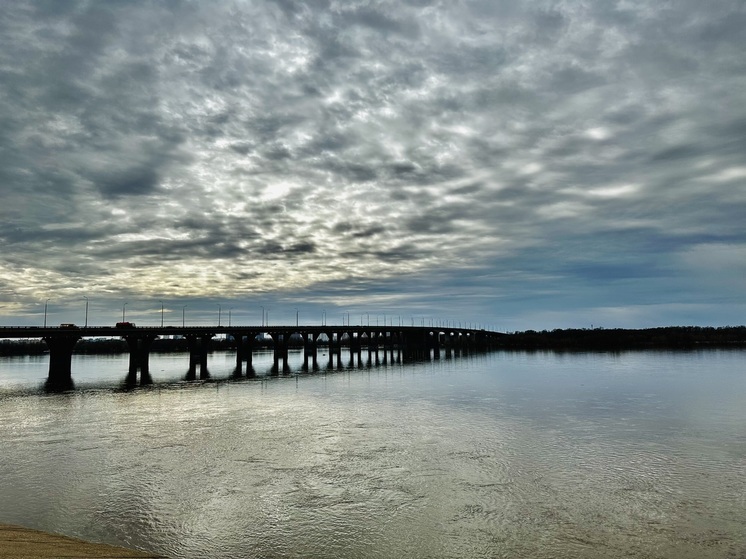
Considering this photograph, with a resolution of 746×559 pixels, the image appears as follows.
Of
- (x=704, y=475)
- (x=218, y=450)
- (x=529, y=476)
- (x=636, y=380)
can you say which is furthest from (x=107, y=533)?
(x=636, y=380)

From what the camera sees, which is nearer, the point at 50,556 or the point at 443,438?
the point at 50,556

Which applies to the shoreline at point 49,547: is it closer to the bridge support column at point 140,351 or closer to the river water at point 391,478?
the river water at point 391,478

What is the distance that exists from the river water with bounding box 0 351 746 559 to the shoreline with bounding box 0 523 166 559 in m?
1.22

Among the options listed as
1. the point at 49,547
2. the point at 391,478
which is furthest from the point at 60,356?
the point at 49,547

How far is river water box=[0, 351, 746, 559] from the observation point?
15844 millimetres

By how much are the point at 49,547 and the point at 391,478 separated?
1335cm

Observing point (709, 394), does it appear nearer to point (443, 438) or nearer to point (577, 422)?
point (577, 422)

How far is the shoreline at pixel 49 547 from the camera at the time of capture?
1253 centimetres

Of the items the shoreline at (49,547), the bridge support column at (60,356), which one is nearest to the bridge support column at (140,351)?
the bridge support column at (60,356)

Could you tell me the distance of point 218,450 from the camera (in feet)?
93.7

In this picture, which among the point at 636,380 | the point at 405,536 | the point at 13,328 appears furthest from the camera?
the point at 13,328

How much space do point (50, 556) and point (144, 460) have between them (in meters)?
14.9

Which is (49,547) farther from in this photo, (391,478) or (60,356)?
(60,356)

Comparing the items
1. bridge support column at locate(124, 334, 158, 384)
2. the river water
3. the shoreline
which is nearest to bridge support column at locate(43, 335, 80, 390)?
bridge support column at locate(124, 334, 158, 384)
